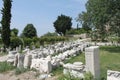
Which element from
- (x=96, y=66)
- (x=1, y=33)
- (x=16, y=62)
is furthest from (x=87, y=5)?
(x=96, y=66)

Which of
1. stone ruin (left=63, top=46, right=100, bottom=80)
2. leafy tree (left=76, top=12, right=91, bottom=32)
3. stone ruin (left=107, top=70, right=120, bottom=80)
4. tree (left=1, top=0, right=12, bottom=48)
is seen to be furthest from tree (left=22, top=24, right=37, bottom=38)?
stone ruin (left=107, top=70, right=120, bottom=80)

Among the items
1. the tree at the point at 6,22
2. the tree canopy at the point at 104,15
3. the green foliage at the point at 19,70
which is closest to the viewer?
the green foliage at the point at 19,70

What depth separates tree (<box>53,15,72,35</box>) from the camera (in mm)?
97750

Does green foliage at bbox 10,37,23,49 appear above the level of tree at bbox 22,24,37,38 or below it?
below

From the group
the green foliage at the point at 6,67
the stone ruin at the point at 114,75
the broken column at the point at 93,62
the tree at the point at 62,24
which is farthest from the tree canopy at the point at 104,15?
the tree at the point at 62,24

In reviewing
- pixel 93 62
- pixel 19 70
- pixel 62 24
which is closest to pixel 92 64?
pixel 93 62

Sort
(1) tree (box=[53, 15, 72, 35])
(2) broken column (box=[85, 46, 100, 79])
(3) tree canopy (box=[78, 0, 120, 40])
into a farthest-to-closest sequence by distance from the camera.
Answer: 1. (1) tree (box=[53, 15, 72, 35])
2. (3) tree canopy (box=[78, 0, 120, 40])
3. (2) broken column (box=[85, 46, 100, 79])

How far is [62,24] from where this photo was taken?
9719 cm

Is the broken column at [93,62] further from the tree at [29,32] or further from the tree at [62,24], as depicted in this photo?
the tree at [62,24]

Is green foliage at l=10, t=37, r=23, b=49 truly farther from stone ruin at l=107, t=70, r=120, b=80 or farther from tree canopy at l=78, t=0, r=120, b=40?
stone ruin at l=107, t=70, r=120, b=80

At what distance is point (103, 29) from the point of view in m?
34.7

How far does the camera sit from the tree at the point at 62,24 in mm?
97750

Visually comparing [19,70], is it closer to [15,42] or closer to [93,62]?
[93,62]

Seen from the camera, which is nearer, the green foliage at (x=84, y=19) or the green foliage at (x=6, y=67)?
the green foliage at (x=6, y=67)
